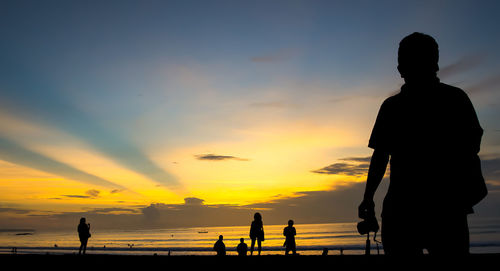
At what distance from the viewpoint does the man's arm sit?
2387 millimetres

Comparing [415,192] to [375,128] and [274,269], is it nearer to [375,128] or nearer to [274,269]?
[375,128]

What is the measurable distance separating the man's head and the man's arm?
0.50 metres

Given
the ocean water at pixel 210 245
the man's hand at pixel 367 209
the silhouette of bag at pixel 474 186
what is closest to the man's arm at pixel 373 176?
the man's hand at pixel 367 209

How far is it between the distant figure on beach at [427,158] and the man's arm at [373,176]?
0.04 ft

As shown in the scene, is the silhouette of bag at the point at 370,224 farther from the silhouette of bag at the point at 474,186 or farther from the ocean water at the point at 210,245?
the ocean water at the point at 210,245

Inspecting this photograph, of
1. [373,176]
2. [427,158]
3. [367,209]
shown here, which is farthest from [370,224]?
[427,158]

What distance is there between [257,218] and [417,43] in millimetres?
14959

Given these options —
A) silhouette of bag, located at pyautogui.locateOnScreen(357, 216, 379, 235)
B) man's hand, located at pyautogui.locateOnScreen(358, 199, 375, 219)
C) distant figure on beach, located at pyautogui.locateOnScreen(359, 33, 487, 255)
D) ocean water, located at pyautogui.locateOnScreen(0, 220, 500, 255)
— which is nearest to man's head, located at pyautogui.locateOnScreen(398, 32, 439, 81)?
distant figure on beach, located at pyautogui.locateOnScreen(359, 33, 487, 255)

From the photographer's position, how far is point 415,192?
7.02 ft

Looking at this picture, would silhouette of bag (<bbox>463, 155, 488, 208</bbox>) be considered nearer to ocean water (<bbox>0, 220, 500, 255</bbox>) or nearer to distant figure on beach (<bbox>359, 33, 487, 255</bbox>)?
distant figure on beach (<bbox>359, 33, 487, 255</bbox>)

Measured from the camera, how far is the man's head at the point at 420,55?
7.49ft

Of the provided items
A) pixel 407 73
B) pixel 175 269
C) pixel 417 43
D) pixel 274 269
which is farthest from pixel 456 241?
pixel 175 269

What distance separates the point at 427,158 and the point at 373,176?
369 mm

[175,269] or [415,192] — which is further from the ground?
[415,192]
